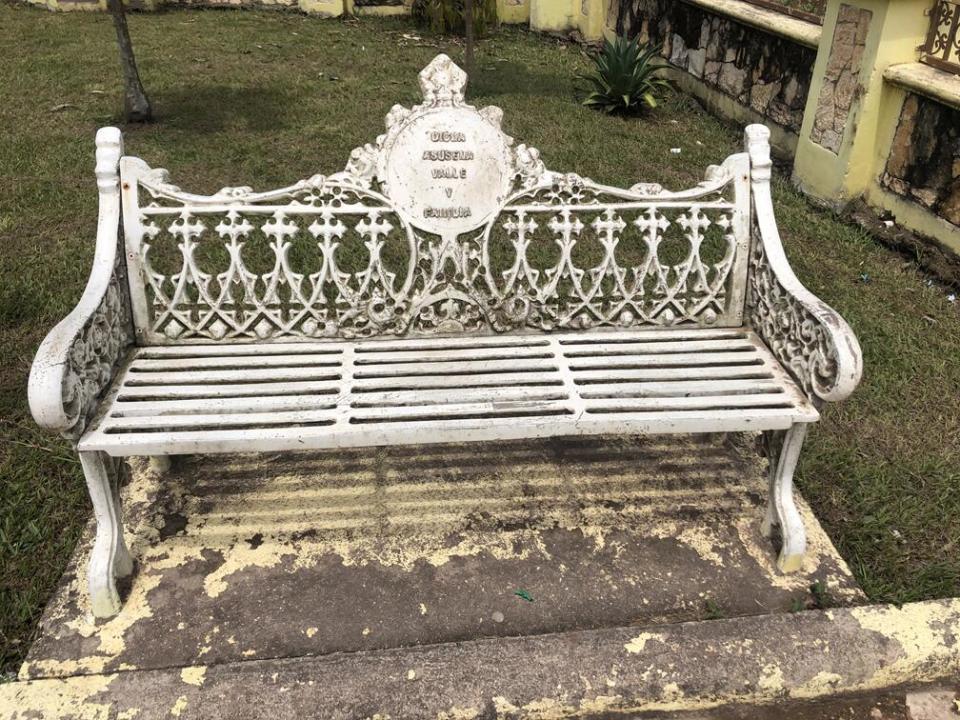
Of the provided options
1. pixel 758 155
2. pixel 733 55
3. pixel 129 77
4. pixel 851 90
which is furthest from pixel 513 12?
pixel 758 155

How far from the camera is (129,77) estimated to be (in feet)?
22.1

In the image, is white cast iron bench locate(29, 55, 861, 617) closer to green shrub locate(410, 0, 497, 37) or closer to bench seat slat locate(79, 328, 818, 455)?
bench seat slat locate(79, 328, 818, 455)

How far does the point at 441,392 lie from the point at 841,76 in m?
4.10

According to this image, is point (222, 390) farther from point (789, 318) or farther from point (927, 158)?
point (927, 158)

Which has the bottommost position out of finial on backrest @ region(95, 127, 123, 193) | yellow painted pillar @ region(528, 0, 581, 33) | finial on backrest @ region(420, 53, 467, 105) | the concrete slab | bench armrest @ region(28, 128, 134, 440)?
the concrete slab

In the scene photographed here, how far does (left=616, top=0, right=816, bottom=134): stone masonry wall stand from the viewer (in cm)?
622

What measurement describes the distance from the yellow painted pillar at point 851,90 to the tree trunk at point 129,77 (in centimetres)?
516

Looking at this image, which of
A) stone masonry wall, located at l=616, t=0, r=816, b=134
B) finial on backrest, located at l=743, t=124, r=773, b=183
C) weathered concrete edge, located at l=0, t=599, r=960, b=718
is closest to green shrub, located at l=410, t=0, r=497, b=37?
stone masonry wall, located at l=616, t=0, r=816, b=134

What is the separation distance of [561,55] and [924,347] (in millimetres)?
6865

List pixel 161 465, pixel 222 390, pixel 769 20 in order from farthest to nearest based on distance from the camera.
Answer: pixel 769 20, pixel 161 465, pixel 222 390

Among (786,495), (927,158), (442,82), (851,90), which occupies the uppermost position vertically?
(442,82)

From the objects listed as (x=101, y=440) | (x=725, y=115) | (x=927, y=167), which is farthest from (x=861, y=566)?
(x=725, y=115)

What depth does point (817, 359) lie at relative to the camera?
8.46 feet

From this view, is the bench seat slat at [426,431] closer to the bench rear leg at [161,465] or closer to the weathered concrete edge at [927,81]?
the bench rear leg at [161,465]
